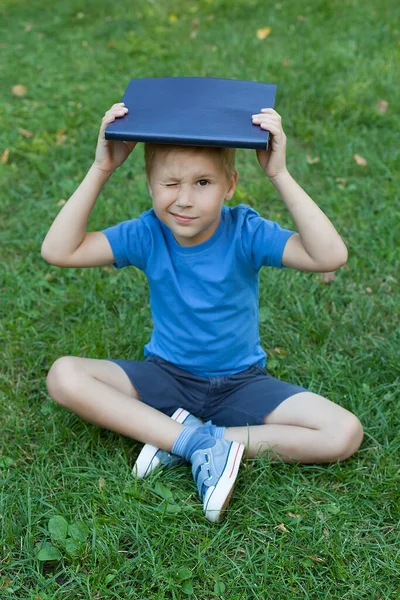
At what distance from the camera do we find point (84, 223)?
2.44 meters

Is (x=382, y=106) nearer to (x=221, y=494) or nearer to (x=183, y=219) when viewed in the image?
(x=183, y=219)

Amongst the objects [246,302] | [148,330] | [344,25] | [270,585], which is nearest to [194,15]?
[344,25]

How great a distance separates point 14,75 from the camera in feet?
18.2

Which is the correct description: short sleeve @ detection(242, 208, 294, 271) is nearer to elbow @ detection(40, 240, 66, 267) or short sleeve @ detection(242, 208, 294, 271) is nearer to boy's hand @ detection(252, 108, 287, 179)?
boy's hand @ detection(252, 108, 287, 179)

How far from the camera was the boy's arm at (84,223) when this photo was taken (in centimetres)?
238

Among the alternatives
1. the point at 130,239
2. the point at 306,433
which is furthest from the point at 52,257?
the point at 306,433

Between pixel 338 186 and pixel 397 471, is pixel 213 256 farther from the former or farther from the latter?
pixel 338 186

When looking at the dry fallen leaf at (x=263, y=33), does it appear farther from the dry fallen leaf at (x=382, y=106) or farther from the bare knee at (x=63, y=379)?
the bare knee at (x=63, y=379)

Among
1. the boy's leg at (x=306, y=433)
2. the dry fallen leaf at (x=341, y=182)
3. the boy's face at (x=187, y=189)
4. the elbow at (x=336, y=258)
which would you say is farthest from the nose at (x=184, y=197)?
the dry fallen leaf at (x=341, y=182)

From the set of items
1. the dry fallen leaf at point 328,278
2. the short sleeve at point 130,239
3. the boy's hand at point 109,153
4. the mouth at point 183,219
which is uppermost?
the boy's hand at point 109,153

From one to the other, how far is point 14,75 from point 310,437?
4.13m

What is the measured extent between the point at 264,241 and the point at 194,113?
49 centimetres

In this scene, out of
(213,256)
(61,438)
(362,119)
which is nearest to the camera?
(213,256)

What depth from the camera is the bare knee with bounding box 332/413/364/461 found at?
2.47 m
